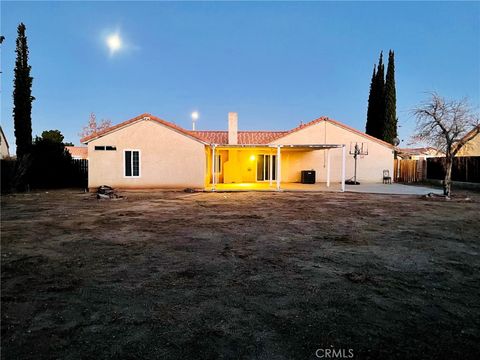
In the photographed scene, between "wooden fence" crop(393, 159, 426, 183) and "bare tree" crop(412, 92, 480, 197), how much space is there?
9.86 meters

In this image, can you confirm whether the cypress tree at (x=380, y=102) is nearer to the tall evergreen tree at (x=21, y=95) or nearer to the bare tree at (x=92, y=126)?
the tall evergreen tree at (x=21, y=95)

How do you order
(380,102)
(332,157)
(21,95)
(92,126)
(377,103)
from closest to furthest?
(21,95) < (332,157) < (380,102) < (377,103) < (92,126)

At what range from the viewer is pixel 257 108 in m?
54.0

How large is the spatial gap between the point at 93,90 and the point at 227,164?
37713 millimetres

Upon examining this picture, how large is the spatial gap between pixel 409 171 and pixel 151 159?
1982cm

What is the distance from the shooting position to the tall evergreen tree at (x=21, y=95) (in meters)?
19.7

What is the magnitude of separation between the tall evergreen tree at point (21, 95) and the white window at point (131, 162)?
23.6 feet

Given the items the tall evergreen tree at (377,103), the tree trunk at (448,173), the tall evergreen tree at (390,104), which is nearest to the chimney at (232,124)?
the tree trunk at (448,173)

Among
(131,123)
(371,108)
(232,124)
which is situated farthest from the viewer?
(371,108)

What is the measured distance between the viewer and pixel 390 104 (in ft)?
97.8

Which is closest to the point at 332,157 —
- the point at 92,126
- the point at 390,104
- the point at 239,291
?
the point at 390,104

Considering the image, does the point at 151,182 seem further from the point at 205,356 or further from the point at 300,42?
the point at 300,42

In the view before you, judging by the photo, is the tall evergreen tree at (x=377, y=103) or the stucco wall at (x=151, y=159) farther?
the tall evergreen tree at (x=377, y=103)

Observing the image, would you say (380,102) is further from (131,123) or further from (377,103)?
(131,123)
